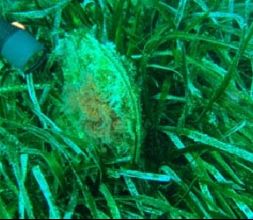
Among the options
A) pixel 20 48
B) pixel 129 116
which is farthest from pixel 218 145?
pixel 20 48

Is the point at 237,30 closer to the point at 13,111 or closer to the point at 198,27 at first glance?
the point at 198,27

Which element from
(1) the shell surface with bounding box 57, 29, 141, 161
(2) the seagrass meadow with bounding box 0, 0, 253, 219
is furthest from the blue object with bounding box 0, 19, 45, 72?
(1) the shell surface with bounding box 57, 29, 141, 161

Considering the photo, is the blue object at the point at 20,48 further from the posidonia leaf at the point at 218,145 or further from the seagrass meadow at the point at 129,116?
the posidonia leaf at the point at 218,145

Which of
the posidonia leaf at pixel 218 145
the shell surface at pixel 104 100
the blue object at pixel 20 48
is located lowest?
the posidonia leaf at pixel 218 145

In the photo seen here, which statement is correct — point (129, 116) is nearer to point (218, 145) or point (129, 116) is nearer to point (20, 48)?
point (218, 145)

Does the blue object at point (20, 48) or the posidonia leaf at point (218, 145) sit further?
→ the blue object at point (20, 48)

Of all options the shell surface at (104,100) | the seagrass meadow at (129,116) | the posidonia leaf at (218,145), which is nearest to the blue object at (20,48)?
the seagrass meadow at (129,116)
